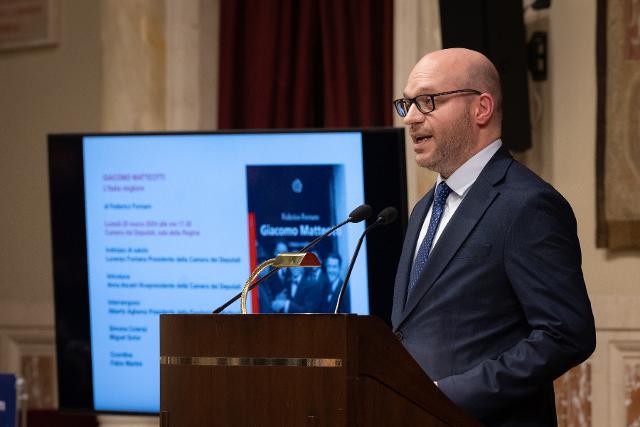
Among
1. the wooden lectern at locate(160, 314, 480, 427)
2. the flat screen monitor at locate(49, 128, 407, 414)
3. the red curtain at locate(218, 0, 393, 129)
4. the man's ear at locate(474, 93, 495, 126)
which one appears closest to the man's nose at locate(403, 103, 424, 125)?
the man's ear at locate(474, 93, 495, 126)

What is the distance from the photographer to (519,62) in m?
4.78

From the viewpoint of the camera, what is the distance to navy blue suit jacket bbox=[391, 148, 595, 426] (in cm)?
255

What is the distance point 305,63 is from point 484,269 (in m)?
3.17

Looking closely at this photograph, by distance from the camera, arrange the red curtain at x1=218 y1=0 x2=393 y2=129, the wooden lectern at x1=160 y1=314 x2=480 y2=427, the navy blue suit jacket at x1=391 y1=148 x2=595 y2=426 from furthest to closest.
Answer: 1. the red curtain at x1=218 y1=0 x2=393 y2=129
2. the navy blue suit jacket at x1=391 y1=148 x2=595 y2=426
3. the wooden lectern at x1=160 y1=314 x2=480 y2=427

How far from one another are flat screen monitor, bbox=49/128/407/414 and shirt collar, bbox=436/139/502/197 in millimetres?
1384

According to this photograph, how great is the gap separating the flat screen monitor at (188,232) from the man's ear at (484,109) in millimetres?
1419

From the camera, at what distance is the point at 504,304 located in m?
2.69

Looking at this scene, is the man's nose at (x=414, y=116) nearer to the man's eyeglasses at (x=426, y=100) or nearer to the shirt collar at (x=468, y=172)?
the man's eyeglasses at (x=426, y=100)

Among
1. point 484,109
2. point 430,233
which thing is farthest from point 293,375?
point 484,109

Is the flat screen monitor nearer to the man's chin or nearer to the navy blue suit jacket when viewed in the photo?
the man's chin

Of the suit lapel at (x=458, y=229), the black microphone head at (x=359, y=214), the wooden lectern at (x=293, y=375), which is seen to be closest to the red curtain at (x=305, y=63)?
the black microphone head at (x=359, y=214)

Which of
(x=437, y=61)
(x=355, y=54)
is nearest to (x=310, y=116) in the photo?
(x=355, y=54)

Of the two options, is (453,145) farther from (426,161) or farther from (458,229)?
(458,229)

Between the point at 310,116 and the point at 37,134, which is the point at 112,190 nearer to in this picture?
the point at 310,116
